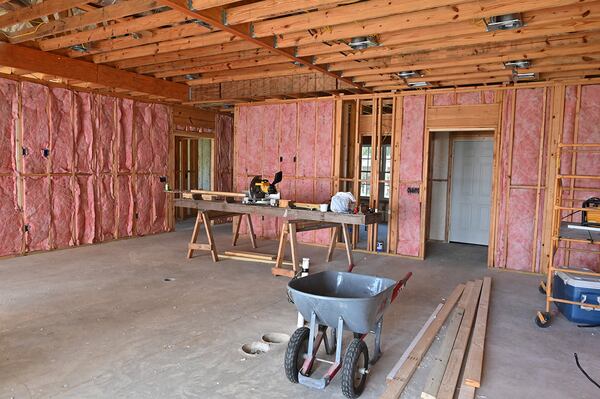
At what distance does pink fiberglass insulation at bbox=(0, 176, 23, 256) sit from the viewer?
265 inches

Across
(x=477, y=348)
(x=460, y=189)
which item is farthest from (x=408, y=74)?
(x=477, y=348)

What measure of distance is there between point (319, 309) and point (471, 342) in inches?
66.6

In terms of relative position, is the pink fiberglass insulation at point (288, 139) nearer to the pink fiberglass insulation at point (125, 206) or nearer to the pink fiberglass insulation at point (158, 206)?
the pink fiberglass insulation at point (158, 206)

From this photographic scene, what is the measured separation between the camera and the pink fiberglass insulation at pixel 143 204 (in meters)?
8.91

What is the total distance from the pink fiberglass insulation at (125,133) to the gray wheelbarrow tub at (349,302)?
643 centimetres

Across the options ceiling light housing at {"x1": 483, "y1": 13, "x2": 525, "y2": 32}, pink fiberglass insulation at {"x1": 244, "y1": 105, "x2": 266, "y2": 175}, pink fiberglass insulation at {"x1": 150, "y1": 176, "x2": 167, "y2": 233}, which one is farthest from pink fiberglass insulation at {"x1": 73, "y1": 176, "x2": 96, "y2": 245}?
ceiling light housing at {"x1": 483, "y1": 13, "x2": 525, "y2": 32}

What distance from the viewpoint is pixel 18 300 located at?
4.72 meters

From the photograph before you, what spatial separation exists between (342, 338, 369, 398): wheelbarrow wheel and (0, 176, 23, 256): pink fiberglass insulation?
635 centimetres

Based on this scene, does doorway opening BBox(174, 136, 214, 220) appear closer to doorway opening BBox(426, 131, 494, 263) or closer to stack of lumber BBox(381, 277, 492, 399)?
doorway opening BBox(426, 131, 494, 263)

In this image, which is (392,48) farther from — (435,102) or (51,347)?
(51,347)

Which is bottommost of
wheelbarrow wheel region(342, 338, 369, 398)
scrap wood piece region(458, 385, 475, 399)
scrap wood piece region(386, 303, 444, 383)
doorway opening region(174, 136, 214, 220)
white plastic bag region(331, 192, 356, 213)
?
scrap wood piece region(458, 385, 475, 399)

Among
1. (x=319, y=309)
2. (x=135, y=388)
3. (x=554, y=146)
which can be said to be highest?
(x=554, y=146)

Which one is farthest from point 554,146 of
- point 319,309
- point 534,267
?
point 319,309

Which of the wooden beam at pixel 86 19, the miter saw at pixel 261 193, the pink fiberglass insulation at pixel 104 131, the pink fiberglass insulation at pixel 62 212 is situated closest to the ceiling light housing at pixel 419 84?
the miter saw at pixel 261 193
